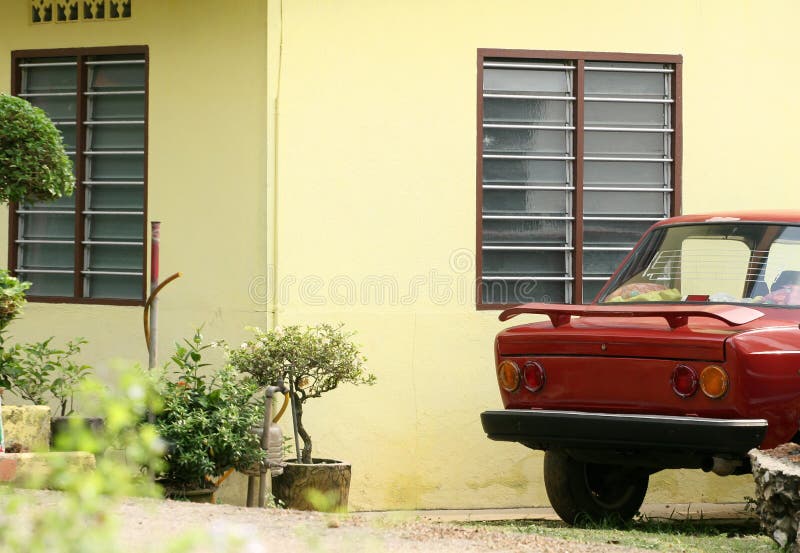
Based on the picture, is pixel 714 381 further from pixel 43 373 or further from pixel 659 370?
pixel 43 373

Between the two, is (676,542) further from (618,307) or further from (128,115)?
(128,115)

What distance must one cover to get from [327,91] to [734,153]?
324cm

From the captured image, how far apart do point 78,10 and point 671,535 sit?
19.3 feet

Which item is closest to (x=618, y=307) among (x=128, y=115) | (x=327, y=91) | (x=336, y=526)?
(x=336, y=526)

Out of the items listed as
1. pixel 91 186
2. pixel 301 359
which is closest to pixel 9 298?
pixel 301 359

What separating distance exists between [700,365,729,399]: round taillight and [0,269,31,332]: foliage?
4027 millimetres

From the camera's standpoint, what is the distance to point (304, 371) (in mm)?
7836

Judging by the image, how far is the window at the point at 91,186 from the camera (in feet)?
30.5

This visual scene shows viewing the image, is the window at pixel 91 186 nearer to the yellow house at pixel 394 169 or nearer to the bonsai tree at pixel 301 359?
the yellow house at pixel 394 169

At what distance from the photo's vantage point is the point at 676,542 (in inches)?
251

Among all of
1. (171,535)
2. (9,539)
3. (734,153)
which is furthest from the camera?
(734,153)

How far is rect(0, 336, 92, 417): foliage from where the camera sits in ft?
27.3

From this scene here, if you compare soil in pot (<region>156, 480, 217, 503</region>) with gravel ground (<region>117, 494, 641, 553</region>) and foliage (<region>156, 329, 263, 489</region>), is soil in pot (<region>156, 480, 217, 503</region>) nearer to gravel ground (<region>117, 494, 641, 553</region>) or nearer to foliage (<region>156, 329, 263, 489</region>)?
foliage (<region>156, 329, 263, 489</region>)

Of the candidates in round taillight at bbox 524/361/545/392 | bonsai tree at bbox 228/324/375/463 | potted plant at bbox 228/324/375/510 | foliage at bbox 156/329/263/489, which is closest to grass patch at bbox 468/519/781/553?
round taillight at bbox 524/361/545/392
